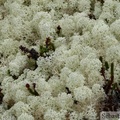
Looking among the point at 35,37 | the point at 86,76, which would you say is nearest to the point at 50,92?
the point at 86,76

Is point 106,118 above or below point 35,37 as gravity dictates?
below

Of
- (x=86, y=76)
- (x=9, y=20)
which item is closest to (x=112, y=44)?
(x=86, y=76)

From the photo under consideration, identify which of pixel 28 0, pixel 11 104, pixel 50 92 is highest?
pixel 28 0

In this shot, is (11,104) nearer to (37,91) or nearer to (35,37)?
(37,91)

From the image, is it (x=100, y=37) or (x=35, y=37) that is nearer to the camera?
(x=100, y=37)

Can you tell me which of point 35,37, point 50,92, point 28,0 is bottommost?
point 50,92

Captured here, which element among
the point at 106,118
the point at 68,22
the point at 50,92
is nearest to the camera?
the point at 106,118

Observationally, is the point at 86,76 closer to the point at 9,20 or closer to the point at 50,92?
the point at 50,92

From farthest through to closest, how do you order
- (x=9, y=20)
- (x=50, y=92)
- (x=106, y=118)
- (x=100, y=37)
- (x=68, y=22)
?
(x=9, y=20) < (x=68, y=22) < (x=100, y=37) < (x=50, y=92) < (x=106, y=118)

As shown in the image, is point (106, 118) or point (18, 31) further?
point (18, 31)
